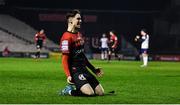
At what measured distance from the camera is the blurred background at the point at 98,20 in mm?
53438

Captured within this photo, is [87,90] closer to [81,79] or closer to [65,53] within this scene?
[81,79]

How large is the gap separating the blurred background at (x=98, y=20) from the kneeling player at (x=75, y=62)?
130 feet

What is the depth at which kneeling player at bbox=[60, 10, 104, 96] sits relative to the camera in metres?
12.8

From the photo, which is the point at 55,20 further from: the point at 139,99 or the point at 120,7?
the point at 139,99

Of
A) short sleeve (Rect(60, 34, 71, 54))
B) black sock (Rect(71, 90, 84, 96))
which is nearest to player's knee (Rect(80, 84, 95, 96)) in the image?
black sock (Rect(71, 90, 84, 96))

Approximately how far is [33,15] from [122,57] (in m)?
10.5

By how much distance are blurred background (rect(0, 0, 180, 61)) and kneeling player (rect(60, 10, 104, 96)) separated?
3977 centimetres

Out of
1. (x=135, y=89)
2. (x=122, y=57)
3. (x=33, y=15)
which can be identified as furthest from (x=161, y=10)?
(x=135, y=89)

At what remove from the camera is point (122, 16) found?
54.9 meters

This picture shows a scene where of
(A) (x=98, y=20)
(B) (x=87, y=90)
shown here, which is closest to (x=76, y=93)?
(B) (x=87, y=90)

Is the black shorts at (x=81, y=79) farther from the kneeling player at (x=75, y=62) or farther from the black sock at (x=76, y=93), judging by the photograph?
the black sock at (x=76, y=93)

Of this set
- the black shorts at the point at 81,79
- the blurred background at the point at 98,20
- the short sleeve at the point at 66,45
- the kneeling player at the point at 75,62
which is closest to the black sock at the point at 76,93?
the kneeling player at the point at 75,62

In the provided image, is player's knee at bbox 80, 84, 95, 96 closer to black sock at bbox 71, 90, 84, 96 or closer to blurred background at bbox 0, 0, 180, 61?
black sock at bbox 71, 90, 84, 96

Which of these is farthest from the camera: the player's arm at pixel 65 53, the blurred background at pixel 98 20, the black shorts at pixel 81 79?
the blurred background at pixel 98 20
